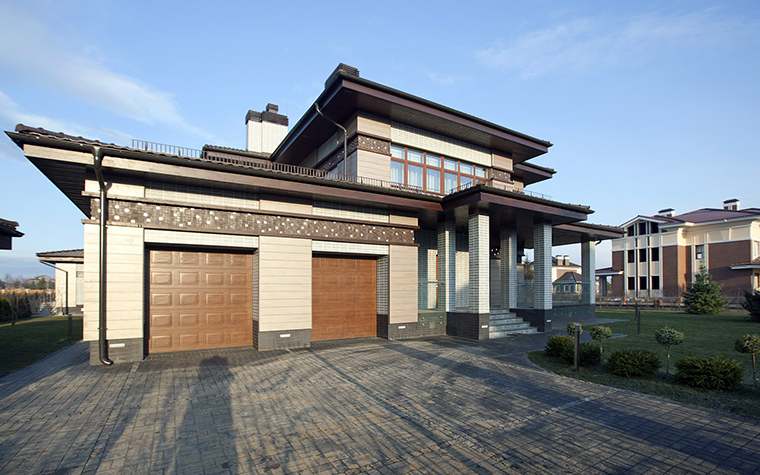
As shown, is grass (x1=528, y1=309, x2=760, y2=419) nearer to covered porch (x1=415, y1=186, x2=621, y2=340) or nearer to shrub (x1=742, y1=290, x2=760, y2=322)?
covered porch (x1=415, y1=186, x2=621, y2=340)

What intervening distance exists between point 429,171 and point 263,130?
1213cm

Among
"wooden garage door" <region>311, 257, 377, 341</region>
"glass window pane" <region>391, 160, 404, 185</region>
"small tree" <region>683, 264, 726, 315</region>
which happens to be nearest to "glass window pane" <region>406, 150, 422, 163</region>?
"glass window pane" <region>391, 160, 404, 185</region>

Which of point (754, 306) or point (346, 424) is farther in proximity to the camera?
point (754, 306)

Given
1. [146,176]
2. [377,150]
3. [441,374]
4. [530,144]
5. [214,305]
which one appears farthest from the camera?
[530,144]

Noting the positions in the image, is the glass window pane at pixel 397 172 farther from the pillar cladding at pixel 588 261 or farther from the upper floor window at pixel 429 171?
the pillar cladding at pixel 588 261

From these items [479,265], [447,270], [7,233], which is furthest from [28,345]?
[479,265]

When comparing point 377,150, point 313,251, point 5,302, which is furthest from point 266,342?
point 5,302

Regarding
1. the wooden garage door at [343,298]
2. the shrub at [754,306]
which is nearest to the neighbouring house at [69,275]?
the wooden garage door at [343,298]

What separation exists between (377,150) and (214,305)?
8446mm

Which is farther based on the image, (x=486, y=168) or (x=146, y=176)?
(x=486, y=168)

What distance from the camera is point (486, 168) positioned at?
18.7m

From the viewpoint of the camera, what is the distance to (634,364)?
8375mm

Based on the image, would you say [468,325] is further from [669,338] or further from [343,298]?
[669,338]

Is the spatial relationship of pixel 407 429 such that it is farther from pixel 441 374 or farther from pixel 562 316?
pixel 562 316
